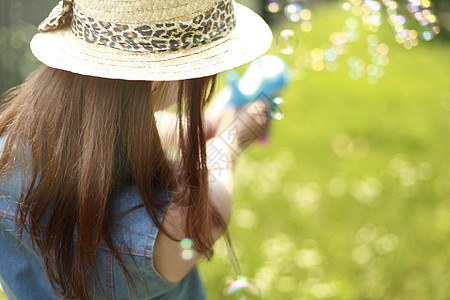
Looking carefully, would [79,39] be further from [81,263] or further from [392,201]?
[392,201]

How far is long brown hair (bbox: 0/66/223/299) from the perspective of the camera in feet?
2.90

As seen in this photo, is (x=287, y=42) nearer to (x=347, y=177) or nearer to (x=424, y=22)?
(x=424, y=22)

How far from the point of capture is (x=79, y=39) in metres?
0.93

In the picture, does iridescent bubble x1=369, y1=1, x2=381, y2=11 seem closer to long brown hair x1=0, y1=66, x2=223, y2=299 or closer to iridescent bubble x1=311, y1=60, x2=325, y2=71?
iridescent bubble x1=311, y1=60, x2=325, y2=71

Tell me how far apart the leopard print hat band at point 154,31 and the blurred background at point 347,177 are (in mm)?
557

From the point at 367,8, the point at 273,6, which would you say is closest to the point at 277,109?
the point at 273,6

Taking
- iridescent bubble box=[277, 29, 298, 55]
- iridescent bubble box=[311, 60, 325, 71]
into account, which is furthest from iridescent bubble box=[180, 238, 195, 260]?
iridescent bubble box=[311, 60, 325, 71]

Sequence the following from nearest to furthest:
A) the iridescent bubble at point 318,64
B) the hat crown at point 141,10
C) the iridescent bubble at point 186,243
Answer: the hat crown at point 141,10 < the iridescent bubble at point 186,243 < the iridescent bubble at point 318,64

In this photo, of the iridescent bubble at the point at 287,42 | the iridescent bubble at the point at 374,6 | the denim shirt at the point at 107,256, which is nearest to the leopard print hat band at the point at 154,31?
the denim shirt at the point at 107,256

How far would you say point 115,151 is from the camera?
3.02 ft

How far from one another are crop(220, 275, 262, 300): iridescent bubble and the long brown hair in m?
0.46

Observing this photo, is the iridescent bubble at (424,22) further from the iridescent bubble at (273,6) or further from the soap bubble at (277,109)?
the soap bubble at (277,109)

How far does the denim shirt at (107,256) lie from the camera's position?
95cm

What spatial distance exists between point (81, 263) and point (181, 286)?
335mm
